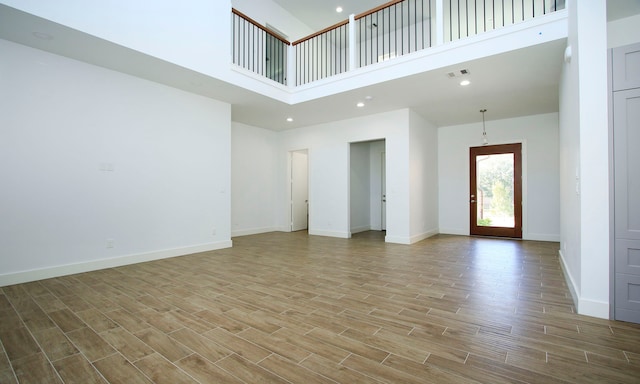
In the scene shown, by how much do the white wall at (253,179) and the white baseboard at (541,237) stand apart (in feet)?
21.5

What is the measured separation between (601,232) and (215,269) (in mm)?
4466

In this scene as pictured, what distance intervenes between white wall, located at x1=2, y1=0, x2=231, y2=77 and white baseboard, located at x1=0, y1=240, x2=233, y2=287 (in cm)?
310

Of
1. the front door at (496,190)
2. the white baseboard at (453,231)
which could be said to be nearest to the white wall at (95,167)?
the white baseboard at (453,231)

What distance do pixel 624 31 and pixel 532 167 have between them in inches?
160

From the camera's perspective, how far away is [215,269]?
14.0 feet

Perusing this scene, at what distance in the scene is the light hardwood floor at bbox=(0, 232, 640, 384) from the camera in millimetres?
1778

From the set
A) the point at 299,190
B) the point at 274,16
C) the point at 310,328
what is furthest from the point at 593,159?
the point at 274,16

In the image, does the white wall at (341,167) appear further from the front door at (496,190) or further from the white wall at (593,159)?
the white wall at (593,159)

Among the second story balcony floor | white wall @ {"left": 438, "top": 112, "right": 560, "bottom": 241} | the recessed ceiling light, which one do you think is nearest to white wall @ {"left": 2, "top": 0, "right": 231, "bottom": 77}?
the second story balcony floor

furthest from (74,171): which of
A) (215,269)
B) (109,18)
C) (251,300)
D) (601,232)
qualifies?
(601,232)

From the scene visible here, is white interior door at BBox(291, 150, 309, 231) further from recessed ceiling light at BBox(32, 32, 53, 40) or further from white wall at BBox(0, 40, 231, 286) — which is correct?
recessed ceiling light at BBox(32, 32, 53, 40)

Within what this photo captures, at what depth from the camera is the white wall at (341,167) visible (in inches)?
250

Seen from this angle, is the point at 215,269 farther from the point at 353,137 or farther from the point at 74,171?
the point at 353,137

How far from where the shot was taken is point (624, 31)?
132 inches
